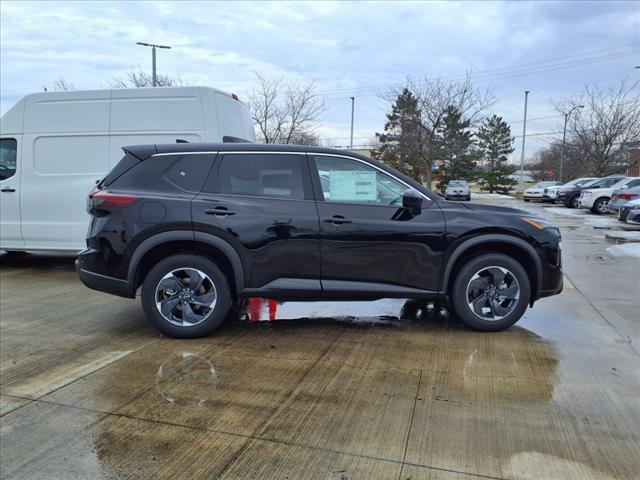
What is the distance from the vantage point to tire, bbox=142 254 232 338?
4902 mm

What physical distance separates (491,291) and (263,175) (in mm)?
2464

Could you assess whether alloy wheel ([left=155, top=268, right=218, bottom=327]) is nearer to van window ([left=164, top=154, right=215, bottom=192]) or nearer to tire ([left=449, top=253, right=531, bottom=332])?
van window ([left=164, top=154, right=215, bottom=192])

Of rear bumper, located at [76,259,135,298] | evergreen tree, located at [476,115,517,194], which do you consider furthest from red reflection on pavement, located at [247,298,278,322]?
evergreen tree, located at [476,115,517,194]

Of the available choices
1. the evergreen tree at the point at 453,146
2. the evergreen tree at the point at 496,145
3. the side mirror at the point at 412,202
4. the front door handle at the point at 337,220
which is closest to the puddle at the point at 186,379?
the front door handle at the point at 337,220

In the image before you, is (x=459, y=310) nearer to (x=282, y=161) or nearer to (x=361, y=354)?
(x=361, y=354)

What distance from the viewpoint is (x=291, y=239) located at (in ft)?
15.9

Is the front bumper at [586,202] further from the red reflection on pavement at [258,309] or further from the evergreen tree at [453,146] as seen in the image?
the red reflection on pavement at [258,309]

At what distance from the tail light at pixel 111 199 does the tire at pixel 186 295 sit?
0.65 metres

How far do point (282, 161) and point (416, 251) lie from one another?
5.06ft

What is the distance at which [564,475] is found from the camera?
2748mm

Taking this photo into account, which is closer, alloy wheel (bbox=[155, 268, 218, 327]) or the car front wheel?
alloy wheel (bbox=[155, 268, 218, 327])

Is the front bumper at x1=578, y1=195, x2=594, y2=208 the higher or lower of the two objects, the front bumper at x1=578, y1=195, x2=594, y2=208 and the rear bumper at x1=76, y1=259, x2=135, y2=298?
the higher

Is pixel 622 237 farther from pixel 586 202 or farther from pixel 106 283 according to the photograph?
pixel 106 283

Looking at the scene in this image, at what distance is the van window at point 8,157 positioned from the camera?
8.04m
